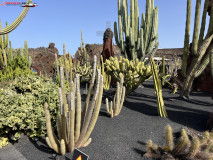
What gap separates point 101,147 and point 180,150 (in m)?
1.22

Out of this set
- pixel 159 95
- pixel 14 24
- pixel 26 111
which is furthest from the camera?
pixel 14 24

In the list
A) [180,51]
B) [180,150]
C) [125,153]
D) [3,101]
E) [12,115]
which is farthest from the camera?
[180,51]

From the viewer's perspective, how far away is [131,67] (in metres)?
4.86

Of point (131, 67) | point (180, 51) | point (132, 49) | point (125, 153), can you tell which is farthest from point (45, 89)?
point (180, 51)

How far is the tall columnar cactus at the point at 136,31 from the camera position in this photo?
24.4 ft

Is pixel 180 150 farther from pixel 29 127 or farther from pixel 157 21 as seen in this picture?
pixel 157 21

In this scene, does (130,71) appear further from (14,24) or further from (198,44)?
(14,24)

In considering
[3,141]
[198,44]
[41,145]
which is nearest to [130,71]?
[198,44]

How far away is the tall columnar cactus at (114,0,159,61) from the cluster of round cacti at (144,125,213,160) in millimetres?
5391

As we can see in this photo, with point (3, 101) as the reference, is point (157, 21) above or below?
above

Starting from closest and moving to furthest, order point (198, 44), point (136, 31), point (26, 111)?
point (26, 111) → point (198, 44) → point (136, 31)

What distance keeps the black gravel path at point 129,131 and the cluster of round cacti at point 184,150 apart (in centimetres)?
22

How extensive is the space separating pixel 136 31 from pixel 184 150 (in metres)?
6.36

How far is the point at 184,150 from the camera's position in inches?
96.0
